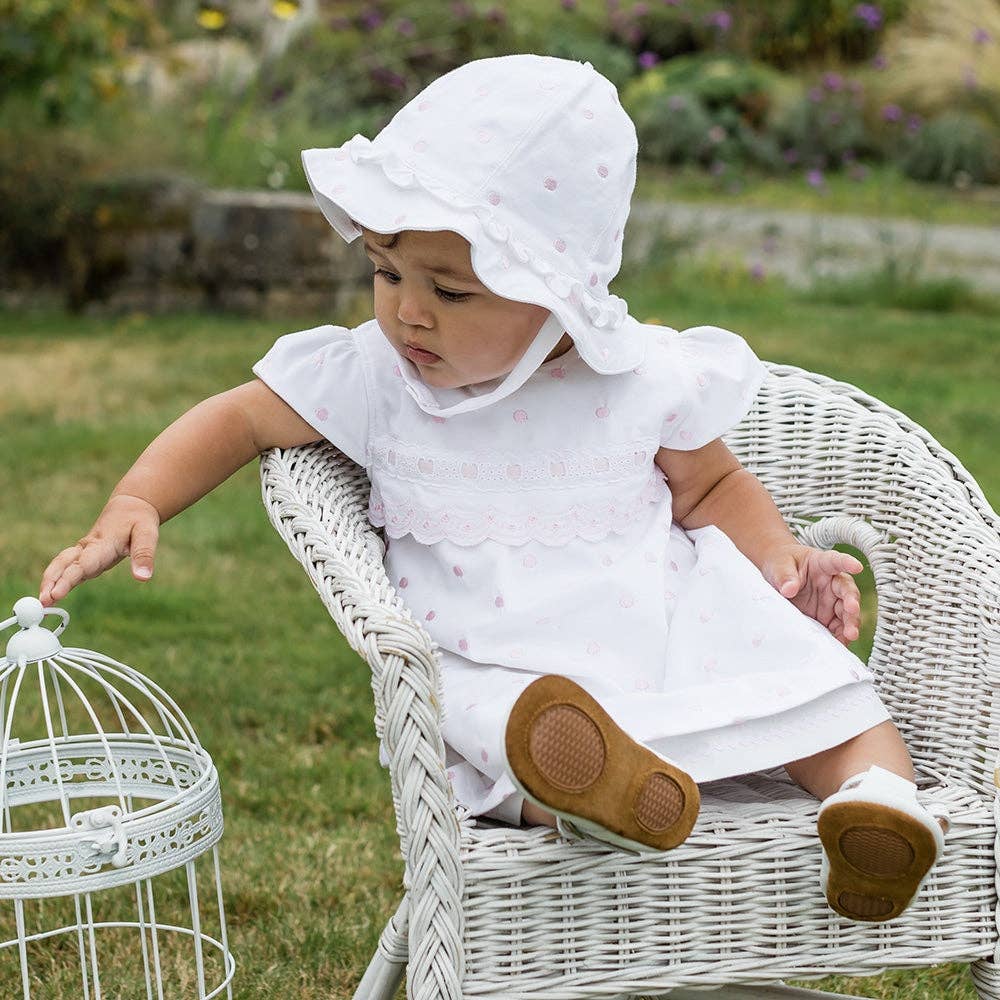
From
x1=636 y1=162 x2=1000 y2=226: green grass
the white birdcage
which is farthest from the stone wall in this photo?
the white birdcage

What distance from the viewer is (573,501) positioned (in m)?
2.00

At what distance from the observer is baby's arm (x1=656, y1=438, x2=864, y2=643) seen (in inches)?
77.3

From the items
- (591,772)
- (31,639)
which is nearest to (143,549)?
(31,639)

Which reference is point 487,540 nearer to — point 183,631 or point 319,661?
point 319,661

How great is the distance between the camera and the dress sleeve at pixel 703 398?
207 centimetres

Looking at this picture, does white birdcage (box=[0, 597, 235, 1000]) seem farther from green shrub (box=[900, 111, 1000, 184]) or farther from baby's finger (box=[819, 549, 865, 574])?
green shrub (box=[900, 111, 1000, 184])

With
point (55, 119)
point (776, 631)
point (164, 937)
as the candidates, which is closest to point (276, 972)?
point (164, 937)

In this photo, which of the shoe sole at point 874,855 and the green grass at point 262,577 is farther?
the green grass at point 262,577

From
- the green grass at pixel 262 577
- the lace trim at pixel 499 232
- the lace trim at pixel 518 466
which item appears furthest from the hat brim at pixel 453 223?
the green grass at pixel 262 577

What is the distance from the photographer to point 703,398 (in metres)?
2.09

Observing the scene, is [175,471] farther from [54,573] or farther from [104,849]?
[104,849]

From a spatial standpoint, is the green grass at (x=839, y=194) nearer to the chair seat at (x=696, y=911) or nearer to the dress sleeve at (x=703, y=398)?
the dress sleeve at (x=703, y=398)

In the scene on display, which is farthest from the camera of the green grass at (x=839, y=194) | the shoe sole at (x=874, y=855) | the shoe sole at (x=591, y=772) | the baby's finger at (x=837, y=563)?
the green grass at (x=839, y=194)

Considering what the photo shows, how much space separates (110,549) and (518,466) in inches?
21.2
